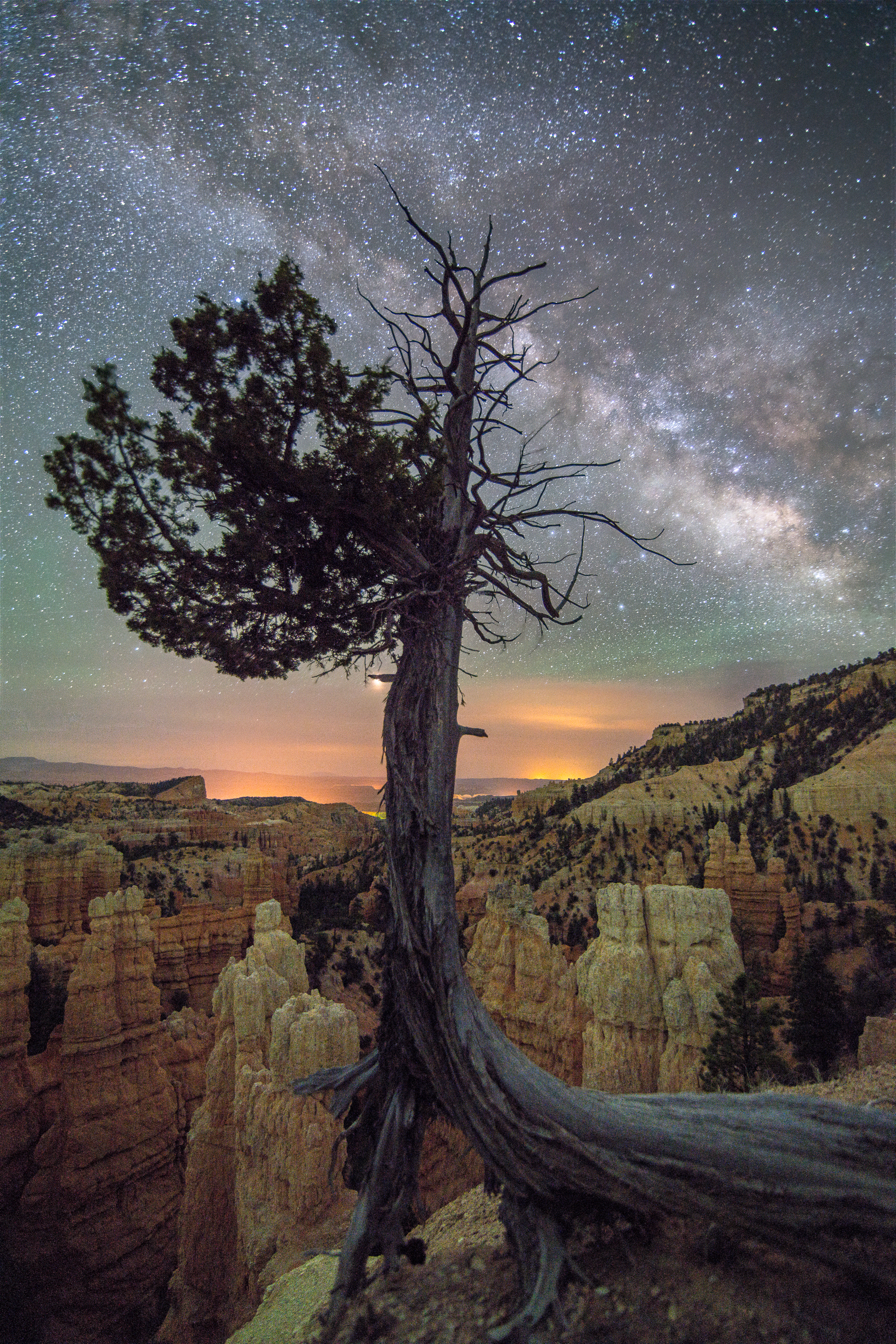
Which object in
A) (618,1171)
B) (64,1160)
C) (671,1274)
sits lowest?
(64,1160)

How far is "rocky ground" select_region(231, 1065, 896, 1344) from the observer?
273cm

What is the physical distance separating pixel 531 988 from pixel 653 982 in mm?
5644

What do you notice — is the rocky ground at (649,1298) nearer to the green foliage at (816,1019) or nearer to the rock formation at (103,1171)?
the green foliage at (816,1019)

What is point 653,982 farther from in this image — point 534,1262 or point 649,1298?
point 649,1298

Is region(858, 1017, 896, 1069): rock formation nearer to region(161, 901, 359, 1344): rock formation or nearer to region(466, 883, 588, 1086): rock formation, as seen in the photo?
region(161, 901, 359, 1344): rock formation

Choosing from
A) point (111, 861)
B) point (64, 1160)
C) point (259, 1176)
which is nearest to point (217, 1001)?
point (64, 1160)

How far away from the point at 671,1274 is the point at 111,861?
150ft

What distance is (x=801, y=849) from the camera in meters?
50.8

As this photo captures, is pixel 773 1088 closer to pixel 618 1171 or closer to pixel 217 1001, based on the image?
pixel 618 1171

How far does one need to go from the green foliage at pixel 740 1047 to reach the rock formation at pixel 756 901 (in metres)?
17.4

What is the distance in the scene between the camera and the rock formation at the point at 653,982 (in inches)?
818

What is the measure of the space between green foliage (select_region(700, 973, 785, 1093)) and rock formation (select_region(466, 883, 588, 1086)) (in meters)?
7.01

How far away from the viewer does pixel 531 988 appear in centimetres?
2495

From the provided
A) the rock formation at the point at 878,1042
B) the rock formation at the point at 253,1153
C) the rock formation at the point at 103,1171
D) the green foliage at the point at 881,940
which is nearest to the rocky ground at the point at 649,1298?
the rock formation at the point at 878,1042
